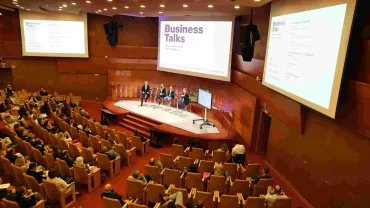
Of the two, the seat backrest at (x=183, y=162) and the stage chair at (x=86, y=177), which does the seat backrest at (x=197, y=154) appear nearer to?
the seat backrest at (x=183, y=162)

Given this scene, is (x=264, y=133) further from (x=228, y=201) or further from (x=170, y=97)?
(x=170, y=97)

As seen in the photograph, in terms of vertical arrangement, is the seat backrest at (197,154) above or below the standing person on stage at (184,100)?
below

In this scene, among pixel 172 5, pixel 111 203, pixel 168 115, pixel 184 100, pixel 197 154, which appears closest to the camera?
pixel 111 203

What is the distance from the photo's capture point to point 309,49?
5961 millimetres

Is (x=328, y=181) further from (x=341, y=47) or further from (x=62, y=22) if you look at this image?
(x=62, y=22)

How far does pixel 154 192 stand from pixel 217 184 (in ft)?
4.80

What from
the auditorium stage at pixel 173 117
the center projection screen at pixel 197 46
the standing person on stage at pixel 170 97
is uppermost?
the center projection screen at pixel 197 46

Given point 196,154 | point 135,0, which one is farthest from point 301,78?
point 135,0

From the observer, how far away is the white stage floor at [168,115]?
10719 mm

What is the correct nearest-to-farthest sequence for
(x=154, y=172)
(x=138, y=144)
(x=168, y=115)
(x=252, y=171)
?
(x=154, y=172)
(x=252, y=171)
(x=138, y=144)
(x=168, y=115)

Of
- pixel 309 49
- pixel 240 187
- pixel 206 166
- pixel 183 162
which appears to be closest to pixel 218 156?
pixel 206 166

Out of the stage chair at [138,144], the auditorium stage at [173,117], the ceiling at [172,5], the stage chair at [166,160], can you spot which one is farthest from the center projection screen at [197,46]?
the stage chair at [166,160]

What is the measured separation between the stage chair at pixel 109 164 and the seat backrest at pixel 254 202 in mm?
3886

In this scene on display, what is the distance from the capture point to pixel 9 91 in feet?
46.9
